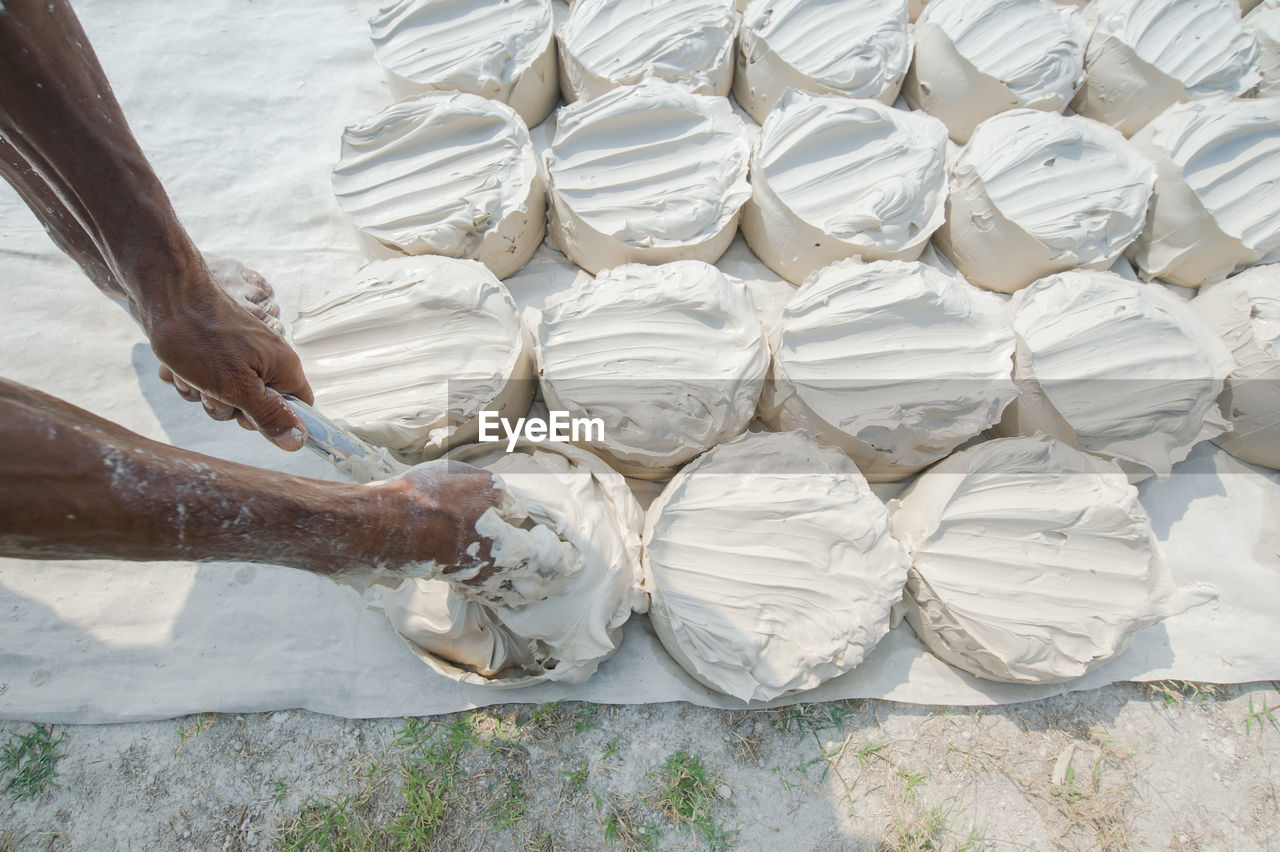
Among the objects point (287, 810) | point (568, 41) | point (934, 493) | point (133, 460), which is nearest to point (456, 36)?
point (568, 41)

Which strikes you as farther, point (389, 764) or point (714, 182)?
point (714, 182)

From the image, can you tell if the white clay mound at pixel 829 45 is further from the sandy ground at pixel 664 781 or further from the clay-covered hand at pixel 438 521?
the sandy ground at pixel 664 781

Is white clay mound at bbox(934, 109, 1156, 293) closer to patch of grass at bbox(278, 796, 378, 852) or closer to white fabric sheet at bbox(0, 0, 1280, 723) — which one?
white fabric sheet at bbox(0, 0, 1280, 723)

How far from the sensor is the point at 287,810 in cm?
126

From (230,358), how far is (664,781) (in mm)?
1179

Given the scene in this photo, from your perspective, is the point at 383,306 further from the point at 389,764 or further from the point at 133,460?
the point at 389,764

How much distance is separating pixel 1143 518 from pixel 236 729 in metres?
2.08

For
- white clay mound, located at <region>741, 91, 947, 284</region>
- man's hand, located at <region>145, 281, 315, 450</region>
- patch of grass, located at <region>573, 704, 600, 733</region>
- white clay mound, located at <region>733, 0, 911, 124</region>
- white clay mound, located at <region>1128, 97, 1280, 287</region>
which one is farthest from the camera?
white clay mound, located at <region>733, 0, 911, 124</region>

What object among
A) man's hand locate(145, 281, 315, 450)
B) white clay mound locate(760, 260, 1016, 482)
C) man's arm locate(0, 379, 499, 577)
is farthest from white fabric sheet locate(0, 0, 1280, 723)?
man's arm locate(0, 379, 499, 577)

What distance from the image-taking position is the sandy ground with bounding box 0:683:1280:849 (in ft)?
4.10

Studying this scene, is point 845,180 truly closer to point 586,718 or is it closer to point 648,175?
point 648,175

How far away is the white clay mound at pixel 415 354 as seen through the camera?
4.55ft

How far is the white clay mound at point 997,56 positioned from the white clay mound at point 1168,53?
0.33 ft

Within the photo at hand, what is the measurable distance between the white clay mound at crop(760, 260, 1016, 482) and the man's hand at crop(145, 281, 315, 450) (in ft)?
3.47
